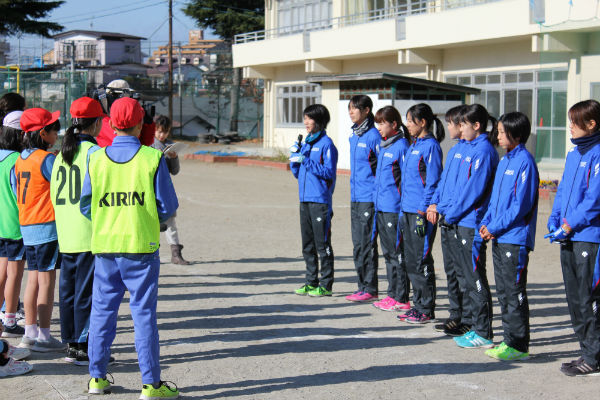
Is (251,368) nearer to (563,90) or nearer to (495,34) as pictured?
(563,90)

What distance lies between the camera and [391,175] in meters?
7.28

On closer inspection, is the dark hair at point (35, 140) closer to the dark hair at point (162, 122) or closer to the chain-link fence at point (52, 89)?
the dark hair at point (162, 122)

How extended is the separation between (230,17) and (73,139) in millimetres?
40491

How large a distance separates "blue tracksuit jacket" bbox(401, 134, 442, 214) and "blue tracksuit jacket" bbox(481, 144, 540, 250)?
43.3 inches

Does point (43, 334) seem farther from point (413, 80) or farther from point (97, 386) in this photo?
point (413, 80)

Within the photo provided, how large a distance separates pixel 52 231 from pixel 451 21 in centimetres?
1935

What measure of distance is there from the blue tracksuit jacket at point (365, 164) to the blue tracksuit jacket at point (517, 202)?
2.15 metres

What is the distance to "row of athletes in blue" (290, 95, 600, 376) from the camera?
5297 mm

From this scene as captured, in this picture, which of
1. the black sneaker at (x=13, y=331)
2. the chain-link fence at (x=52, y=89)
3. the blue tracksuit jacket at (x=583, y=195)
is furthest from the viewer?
the chain-link fence at (x=52, y=89)

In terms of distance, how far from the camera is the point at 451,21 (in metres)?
23.0

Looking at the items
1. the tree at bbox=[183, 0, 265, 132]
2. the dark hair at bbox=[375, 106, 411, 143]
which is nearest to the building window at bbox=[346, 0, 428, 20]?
the tree at bbox=[183, 0, 265, 132]

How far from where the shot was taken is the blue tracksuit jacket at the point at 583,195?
516 centimetres

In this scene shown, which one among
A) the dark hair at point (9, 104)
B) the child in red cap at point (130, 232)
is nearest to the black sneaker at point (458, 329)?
the child in red cap at point (130, 232)

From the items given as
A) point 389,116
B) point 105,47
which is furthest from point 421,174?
point 105,47
